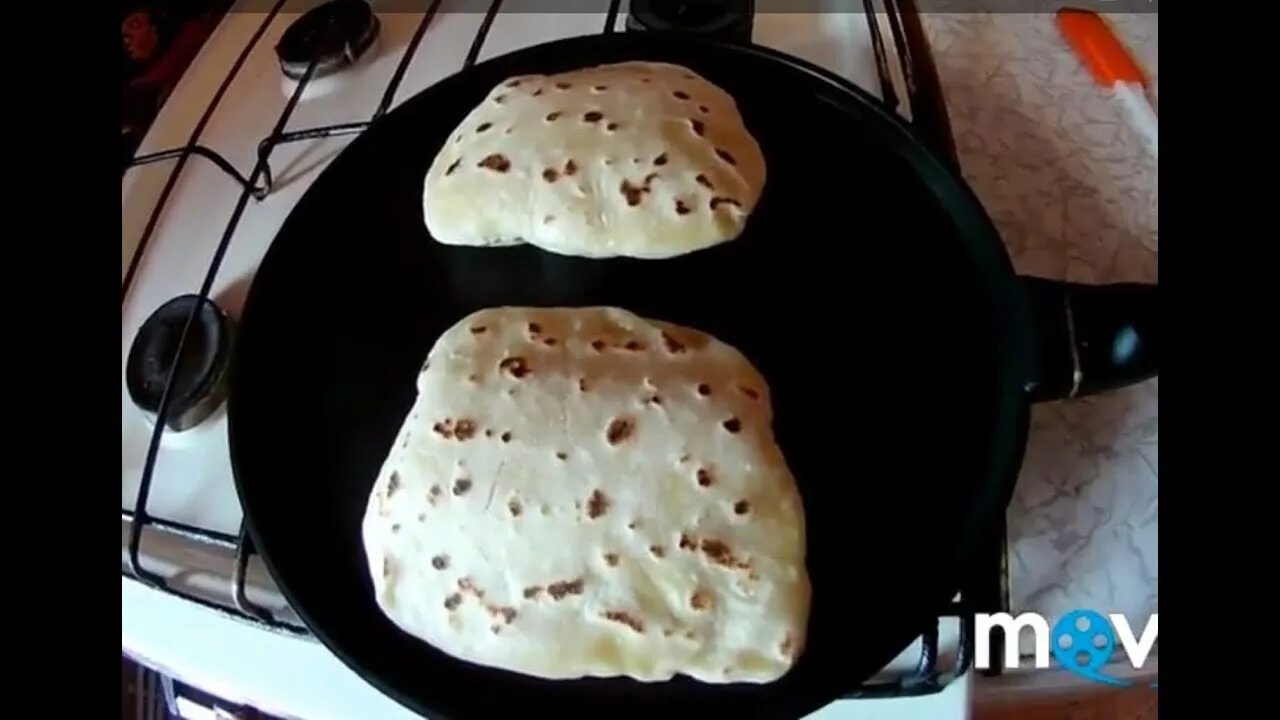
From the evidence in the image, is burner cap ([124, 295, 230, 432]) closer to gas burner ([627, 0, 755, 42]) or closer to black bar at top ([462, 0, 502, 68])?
black bar at top ([462, 0, 502, 68])

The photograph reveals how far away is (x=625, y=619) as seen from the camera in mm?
548

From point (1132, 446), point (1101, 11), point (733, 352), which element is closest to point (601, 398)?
point (733, 352)

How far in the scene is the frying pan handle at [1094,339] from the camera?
0.60 m

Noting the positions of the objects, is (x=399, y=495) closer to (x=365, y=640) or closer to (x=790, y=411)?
(x=365, y=640)

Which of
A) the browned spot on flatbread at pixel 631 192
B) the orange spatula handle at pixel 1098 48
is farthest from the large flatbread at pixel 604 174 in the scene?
the orange spatula handle at pixel 1098 48

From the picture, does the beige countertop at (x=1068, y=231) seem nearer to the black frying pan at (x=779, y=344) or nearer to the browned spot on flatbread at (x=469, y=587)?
the black frying pan at (x=779, y=344)

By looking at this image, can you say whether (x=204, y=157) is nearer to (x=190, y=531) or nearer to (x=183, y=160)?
(x=183, y=160)

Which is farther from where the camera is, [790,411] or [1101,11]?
[1101,11]

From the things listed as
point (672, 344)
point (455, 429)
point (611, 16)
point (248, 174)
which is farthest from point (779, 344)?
point (248, 174)

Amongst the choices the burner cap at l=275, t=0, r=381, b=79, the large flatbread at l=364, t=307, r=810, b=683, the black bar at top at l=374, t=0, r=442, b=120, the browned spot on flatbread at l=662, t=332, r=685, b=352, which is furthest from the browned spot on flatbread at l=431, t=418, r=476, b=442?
the burner cap at l=275, t=0, r=381, b=79

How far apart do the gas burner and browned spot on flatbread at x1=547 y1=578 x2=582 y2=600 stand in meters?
0.40

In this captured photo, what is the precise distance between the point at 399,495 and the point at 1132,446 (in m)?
0.39

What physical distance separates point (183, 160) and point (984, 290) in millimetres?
518

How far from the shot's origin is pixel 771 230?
0.69 meters
